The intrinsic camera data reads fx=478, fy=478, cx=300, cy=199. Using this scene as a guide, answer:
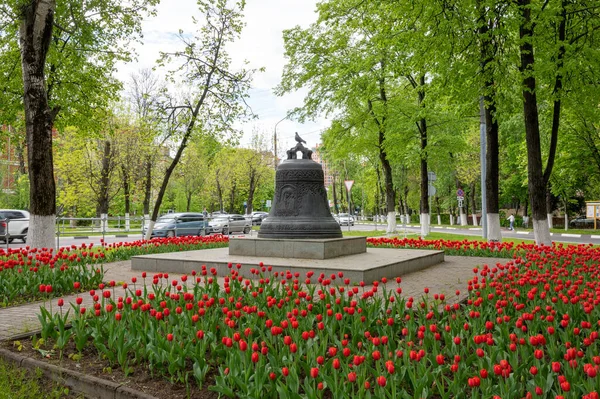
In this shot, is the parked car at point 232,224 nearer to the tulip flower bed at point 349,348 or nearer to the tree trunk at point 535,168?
the tree trunk at point 535,168

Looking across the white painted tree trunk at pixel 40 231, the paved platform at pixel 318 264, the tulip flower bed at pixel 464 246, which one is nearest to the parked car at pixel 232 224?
the tulip flower bed at pixel 464 246

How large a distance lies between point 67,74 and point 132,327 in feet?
54.2

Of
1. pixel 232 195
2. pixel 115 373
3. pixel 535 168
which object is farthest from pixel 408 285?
pixel 232 195

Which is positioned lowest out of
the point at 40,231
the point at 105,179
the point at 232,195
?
the point at 40,231

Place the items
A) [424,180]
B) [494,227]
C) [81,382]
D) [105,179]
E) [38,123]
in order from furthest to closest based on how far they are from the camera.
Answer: [105,179]
[424,180]
[494,227]
[38,123]
[81,382]

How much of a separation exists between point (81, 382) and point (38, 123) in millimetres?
9321

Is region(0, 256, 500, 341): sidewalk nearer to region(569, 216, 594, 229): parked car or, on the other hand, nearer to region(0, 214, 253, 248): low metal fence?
region(0, 214, 253, 248): low metal fence

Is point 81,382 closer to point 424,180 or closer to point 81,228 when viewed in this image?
point 424,180

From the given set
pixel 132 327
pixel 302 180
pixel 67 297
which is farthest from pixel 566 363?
pixel 302 180

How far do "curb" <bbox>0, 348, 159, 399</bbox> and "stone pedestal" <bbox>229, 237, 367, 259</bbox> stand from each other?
641 centimetres

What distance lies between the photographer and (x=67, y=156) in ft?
119

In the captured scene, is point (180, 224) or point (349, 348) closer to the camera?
point (349, 348)

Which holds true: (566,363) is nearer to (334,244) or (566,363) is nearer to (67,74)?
(334,244)

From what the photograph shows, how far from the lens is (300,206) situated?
1147 centimetres
